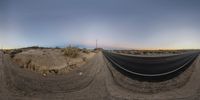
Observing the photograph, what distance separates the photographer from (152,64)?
5680mm

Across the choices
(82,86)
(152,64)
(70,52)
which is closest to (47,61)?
(70,52)

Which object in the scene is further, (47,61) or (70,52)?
(70,52)

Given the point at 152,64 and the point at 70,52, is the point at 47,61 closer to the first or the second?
the point at 70,52

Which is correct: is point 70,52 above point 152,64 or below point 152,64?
above

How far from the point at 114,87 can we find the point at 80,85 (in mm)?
711

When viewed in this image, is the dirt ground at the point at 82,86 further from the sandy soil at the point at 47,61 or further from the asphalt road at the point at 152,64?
the sandy soil at the point at 47,61

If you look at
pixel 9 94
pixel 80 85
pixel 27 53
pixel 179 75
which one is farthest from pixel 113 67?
pixel 27 53

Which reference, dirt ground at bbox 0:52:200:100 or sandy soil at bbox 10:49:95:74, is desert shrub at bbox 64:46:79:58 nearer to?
sandy soil at bbox 10:49:95:74

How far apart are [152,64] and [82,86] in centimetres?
150

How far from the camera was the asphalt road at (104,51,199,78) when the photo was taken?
222 inches

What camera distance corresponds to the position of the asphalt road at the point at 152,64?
222 inches

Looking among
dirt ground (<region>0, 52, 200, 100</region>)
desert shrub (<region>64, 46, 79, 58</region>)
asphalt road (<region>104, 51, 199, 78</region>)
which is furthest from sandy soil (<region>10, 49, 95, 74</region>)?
asphalt road (<region>104, 51, 199, 78</region>)

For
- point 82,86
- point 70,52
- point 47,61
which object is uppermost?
point 70,52

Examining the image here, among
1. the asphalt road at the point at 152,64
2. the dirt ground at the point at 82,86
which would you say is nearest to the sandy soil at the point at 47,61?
the dirt ground at the point at 82,86
